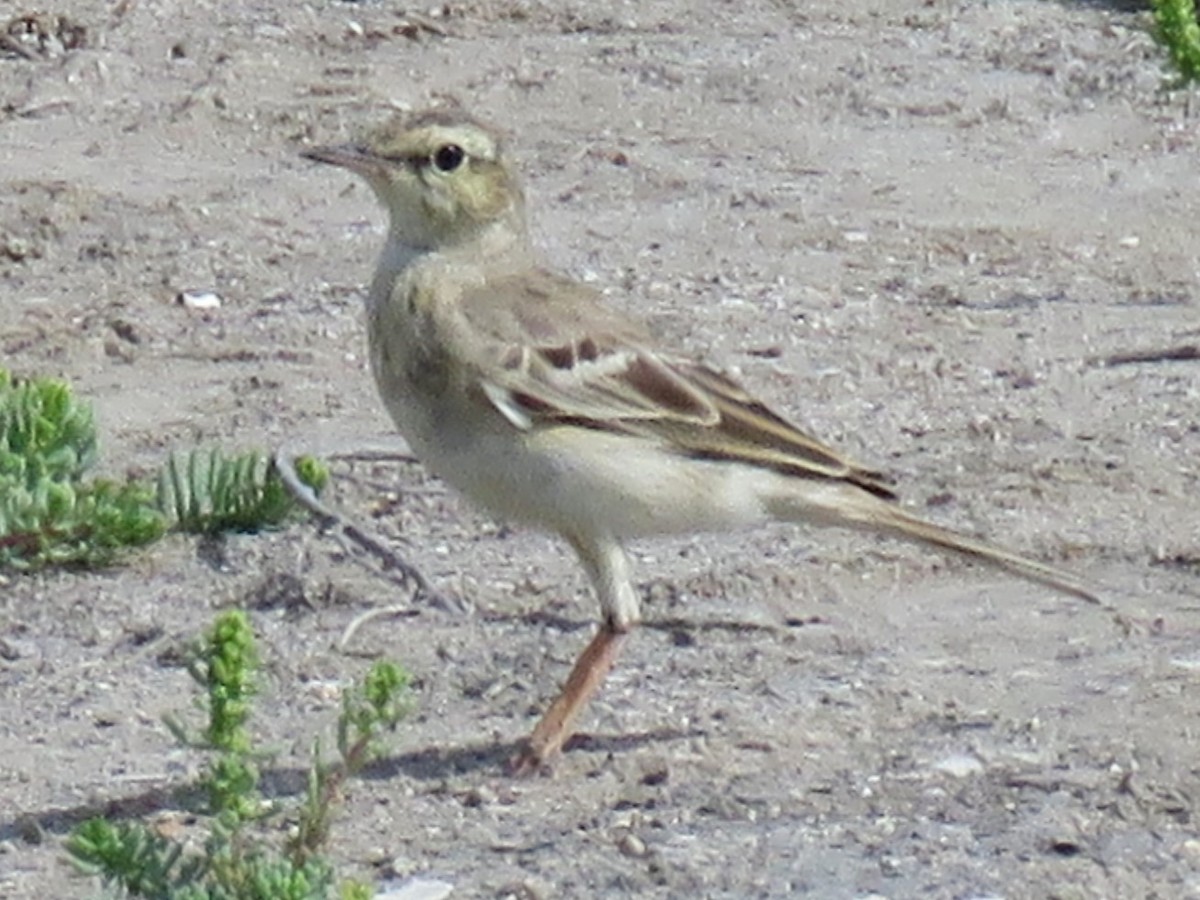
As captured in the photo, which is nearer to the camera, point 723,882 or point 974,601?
point 723,882

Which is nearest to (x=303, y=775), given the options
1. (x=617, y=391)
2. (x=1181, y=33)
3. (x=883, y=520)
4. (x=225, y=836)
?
(x=617, y=391)

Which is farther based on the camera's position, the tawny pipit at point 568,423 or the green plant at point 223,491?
the green plant at point 223,491

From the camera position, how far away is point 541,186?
38.0 ft

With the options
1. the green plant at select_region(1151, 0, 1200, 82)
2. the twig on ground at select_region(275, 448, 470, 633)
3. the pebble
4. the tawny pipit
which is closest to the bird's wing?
the tawny pipit

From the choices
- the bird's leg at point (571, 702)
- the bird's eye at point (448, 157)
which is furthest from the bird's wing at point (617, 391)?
the bird's leg at point (571, 702)

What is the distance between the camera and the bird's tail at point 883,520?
723 centimetres

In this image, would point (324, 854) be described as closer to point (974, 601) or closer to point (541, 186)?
point (974, 601)

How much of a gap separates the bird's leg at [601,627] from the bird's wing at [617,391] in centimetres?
28

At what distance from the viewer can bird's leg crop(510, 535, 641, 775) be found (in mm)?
7090

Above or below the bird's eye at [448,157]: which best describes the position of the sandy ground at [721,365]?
below

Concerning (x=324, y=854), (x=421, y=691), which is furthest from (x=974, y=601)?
(x=324, y=854)

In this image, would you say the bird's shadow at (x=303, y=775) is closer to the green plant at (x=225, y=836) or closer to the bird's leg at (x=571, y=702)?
the bird's leg at (x=571, y=702)

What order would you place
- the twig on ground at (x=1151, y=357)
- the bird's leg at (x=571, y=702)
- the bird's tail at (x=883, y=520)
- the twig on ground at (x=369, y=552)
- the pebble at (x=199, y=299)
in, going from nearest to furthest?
1. the bird's leg at (x=571, y=702)
2. the bird's tail at (x=883, y=520)
3. the twig on ground at (x=369, y=552)
4. the twig on ground at (x=1151, y=357)
5. the pebble at (x=199, y=299)

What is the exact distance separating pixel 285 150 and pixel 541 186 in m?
0.98
